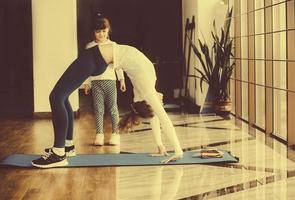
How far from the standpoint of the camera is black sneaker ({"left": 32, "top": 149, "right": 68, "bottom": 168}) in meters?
4.10

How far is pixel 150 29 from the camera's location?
11156 millimetres

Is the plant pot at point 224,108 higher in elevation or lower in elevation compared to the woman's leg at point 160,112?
lower

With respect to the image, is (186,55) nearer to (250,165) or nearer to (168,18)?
(168,18)

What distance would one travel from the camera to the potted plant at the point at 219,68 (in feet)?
23.9

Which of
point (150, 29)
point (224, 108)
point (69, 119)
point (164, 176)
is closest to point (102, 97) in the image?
point (69, 119)

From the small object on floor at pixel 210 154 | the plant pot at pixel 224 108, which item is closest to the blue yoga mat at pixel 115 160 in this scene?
the small object on floor at pixel 210 154

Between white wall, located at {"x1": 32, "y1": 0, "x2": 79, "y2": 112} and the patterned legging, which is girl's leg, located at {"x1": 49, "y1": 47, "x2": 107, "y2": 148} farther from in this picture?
white wall, located at {"x1": 32, "y1": 0, "x2": 79, "y2": 112}

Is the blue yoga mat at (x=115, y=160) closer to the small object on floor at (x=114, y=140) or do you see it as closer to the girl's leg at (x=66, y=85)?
the girl's leg at (x=66, y=85)

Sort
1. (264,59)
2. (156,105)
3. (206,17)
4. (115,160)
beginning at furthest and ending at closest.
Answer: (206,17), (264,59), (115,160), (156,105)

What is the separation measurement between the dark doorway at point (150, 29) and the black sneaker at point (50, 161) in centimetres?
577

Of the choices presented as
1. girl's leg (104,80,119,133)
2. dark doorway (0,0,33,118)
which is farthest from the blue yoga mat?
dark doorway (0,0,33,118)

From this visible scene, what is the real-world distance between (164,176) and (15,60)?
7.40 metres

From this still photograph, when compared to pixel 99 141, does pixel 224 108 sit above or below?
above

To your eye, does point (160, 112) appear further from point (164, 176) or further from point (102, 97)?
point (102, 97)
